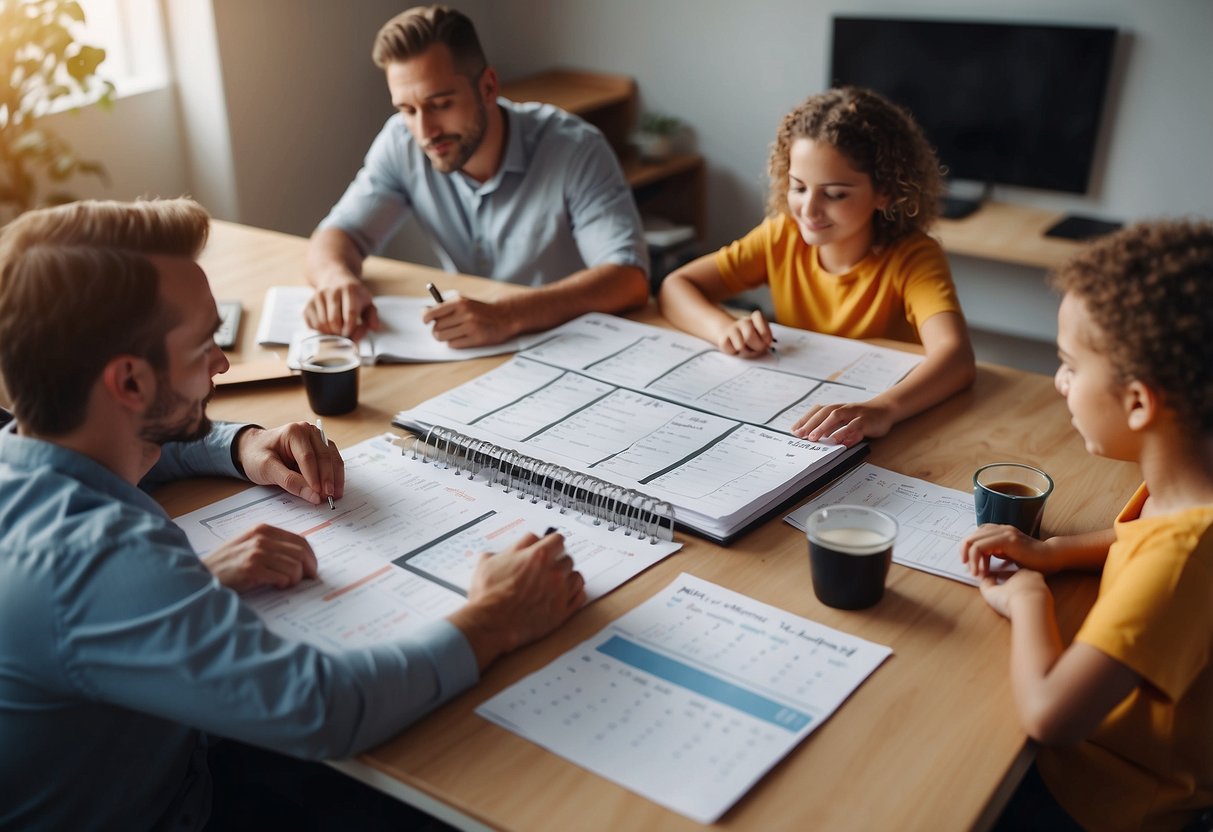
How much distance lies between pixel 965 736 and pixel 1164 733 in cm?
21

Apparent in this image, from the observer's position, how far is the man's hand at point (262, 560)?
1.10 metres

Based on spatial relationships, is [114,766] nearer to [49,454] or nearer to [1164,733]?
[49,454]

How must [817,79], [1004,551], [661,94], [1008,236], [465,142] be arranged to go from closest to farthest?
[1004,551] < [465,142] < [1008,236] < [817,79] < [661,94]

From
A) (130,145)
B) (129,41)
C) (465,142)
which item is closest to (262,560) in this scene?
(465,142)

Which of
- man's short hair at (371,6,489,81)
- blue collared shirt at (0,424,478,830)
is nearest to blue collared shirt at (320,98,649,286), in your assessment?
man's short hair at (371,6,489,81)

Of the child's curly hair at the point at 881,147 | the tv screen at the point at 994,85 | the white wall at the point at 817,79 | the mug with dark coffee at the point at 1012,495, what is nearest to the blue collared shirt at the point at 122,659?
the mug with dark coffee at the point at 1012,495

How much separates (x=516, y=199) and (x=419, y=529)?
4.21ft

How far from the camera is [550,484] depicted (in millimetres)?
1294

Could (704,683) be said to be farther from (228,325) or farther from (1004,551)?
(228,325)

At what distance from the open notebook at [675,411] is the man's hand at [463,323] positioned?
3.4 inches

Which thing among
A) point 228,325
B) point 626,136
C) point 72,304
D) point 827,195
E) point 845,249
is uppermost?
point 72,304

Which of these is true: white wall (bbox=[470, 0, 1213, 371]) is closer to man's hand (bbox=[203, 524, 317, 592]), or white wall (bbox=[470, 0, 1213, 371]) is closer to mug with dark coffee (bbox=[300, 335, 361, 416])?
mug with dark coffee (bbox=[300, 335, 361, 416])

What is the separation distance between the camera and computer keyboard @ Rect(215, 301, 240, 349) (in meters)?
1.79

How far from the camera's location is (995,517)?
122 cm
